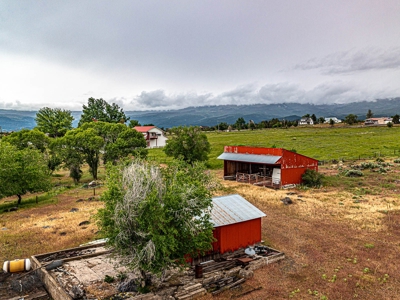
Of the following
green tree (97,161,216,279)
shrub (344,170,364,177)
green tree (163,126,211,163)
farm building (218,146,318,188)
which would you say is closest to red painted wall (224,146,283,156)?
farm building (218,146,318,188)

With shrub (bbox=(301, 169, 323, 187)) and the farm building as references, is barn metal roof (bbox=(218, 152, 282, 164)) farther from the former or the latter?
shrub (bbox=(301, 169, 323, 187))

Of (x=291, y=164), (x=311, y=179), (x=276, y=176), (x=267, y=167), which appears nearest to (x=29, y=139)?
(x=267, y=167)

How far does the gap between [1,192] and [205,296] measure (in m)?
23.7

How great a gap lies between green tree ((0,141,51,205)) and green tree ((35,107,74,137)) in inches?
2211

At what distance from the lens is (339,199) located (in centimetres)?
2750

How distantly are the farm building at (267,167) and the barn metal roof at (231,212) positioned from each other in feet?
51.3

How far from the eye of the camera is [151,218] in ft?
37.0

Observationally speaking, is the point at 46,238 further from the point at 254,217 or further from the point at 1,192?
the point at 254,217

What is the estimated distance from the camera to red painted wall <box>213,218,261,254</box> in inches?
621

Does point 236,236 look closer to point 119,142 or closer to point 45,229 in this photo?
point 45,229

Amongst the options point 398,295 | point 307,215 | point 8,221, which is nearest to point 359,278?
point 398,295

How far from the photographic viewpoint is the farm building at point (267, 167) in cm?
3341

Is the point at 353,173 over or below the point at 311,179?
below

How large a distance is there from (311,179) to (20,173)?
101 ft
